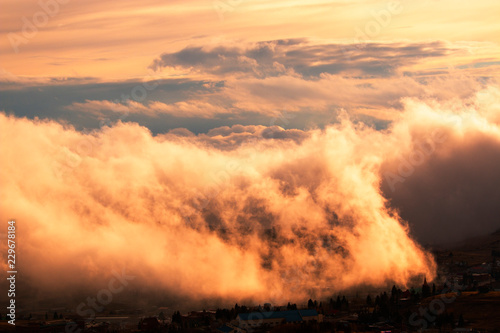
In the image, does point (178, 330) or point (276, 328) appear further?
point (178, 330)

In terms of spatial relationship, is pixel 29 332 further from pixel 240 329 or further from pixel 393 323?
pixel 393 323

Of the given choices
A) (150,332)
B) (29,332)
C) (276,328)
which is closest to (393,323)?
(276,328)

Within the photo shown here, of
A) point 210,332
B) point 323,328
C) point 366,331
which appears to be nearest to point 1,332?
point 210,332

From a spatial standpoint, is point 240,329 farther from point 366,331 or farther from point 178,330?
point 366,331

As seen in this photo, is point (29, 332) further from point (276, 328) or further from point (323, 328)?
point (323, 328)

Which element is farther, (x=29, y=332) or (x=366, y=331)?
(x=29, y=332)

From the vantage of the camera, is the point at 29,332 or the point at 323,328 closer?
the point at 323,328

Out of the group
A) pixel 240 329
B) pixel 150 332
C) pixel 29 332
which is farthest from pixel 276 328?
pixel 29 332
